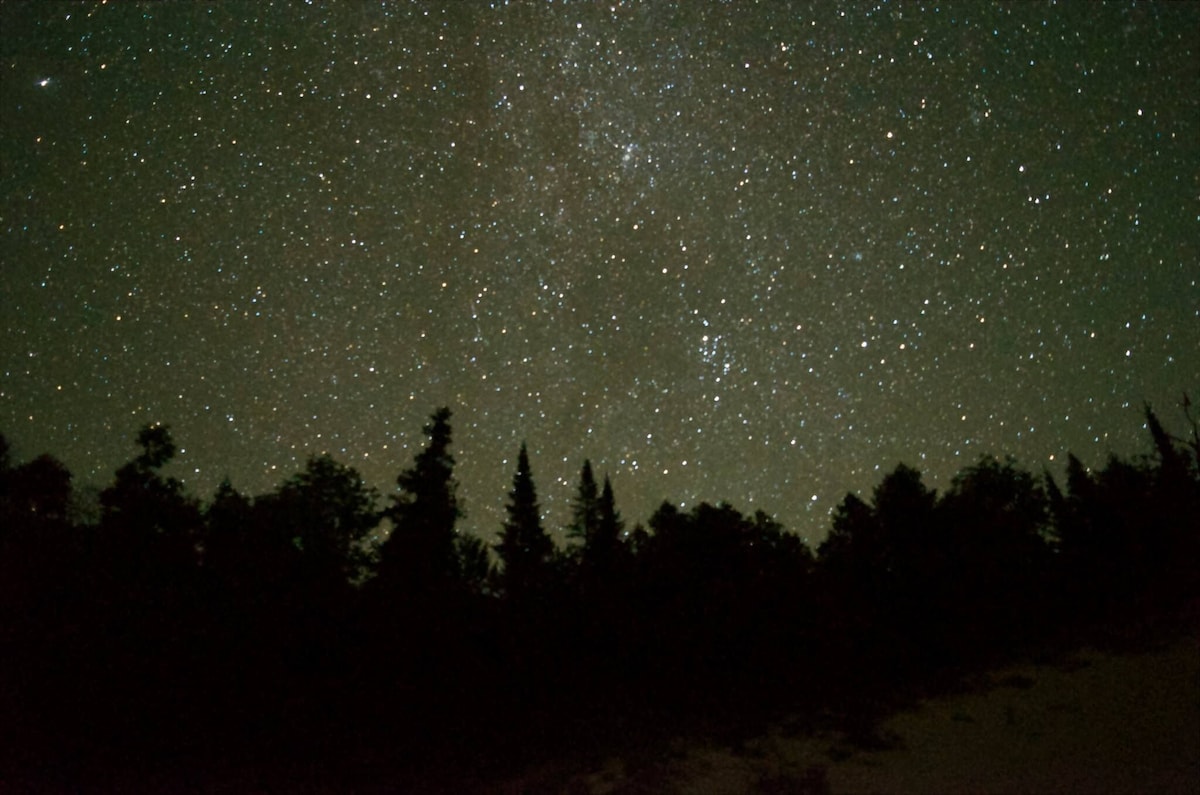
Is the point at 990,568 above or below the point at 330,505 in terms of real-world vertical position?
below

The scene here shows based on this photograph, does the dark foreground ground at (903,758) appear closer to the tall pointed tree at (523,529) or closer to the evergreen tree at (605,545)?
the evergreen tree at (605,545)

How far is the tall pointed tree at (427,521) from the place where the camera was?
941 inches

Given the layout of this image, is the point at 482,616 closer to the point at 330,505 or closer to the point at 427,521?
the point at 427,521

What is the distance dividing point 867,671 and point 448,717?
37.2ft

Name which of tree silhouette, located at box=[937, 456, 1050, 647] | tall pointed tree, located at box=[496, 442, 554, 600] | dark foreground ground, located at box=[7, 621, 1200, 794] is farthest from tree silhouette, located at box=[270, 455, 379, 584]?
tree silhouette, located at box=[937, 456, 1050, 647]

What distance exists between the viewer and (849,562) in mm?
26109

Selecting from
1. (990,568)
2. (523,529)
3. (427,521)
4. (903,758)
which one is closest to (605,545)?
(523,529)

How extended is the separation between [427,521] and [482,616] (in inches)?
416

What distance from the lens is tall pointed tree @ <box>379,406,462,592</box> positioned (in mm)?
23891

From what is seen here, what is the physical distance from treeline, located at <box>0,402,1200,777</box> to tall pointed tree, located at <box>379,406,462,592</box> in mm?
159

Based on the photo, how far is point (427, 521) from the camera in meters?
31.3

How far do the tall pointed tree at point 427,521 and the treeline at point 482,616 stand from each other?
0.52 feet

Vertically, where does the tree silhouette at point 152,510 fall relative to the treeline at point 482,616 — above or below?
above

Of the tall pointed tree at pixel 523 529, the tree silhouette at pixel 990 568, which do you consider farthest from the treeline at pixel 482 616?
the tall pointed tree at pixel 523 529
